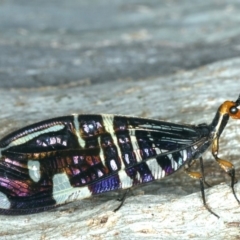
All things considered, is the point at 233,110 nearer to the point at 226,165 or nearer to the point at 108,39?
the point at 226,165

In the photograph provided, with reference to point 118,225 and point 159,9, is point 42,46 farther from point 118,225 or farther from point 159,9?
point 118,225

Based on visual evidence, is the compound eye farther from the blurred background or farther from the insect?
the blurred background

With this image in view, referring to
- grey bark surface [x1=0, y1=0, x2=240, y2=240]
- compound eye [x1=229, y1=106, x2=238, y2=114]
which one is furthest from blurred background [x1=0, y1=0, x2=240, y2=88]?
compound eye [x1=229, y1=106, x2=238, y2=114]

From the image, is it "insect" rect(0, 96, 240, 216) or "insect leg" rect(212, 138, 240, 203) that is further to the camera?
"insect leg" rect(212, 138, 240, 203)

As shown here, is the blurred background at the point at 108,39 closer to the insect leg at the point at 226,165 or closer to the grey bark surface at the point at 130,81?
the grey bark surface at the point at 130,81

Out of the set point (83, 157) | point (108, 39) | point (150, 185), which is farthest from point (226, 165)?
point (108, 39)

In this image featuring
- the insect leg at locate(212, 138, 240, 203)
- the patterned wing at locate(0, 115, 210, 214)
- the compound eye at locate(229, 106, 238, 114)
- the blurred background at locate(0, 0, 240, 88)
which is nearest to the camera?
the patterned wing at locate(0, 115, 210, 214)

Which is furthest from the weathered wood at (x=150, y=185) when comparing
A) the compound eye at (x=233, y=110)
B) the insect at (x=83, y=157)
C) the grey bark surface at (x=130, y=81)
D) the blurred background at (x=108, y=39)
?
the blurred background at (x=108, y=39)

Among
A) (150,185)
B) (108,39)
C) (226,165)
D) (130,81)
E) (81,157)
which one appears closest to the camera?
(81,157)
